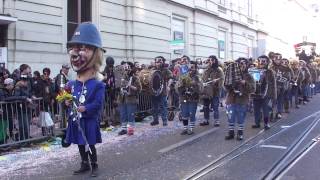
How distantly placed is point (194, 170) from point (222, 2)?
2905cm

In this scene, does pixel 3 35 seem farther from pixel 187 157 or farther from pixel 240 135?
pixel 187 157

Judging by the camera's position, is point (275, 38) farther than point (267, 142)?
Yes

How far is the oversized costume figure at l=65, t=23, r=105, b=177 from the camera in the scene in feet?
26.1

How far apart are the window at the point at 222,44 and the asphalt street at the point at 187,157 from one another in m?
22.1

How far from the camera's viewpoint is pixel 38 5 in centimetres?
1734

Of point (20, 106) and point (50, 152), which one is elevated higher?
point (20, 106)

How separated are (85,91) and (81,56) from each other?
55cm

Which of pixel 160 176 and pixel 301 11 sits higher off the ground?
pixel 301 11

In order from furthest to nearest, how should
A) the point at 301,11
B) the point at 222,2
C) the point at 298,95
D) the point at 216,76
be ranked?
the point at 301,11, the point at 222,2, the point at 298,95, the point at 216,76

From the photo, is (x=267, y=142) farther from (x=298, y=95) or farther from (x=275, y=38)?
(x=275, y=38)

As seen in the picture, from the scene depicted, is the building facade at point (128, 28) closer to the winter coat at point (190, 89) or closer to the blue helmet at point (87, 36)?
the winter coat at point (190, 89)

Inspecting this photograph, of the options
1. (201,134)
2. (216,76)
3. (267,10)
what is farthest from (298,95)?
(267,10)

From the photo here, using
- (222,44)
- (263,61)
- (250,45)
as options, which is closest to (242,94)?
(263,61)

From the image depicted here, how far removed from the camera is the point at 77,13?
19.9 meters
